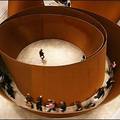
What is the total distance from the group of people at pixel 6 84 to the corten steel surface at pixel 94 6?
0.39m

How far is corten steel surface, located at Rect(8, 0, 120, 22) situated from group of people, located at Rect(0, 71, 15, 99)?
0.39 m

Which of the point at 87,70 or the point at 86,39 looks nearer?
the point at 87,70

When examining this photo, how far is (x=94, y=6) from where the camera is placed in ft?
4.40

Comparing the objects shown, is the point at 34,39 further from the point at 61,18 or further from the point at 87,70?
the point at 87,70

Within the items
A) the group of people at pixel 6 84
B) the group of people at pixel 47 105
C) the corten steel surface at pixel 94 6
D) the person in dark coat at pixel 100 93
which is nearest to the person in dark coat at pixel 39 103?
the group of people at pixel 47 105

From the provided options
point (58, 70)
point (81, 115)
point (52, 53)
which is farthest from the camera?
point (52, 53)

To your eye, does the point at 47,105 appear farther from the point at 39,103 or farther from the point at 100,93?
the point at 100,93

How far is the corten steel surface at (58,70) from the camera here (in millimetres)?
992

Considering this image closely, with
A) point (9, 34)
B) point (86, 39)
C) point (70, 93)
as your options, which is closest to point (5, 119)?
point (70, 93)

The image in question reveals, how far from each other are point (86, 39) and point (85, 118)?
37 cm

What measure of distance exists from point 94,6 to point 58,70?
50 cm

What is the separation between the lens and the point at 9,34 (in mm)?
1218

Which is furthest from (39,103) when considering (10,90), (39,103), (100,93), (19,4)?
(19,4)

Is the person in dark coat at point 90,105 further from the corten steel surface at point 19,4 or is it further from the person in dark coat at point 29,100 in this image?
the corten steel surface at point 19,4
